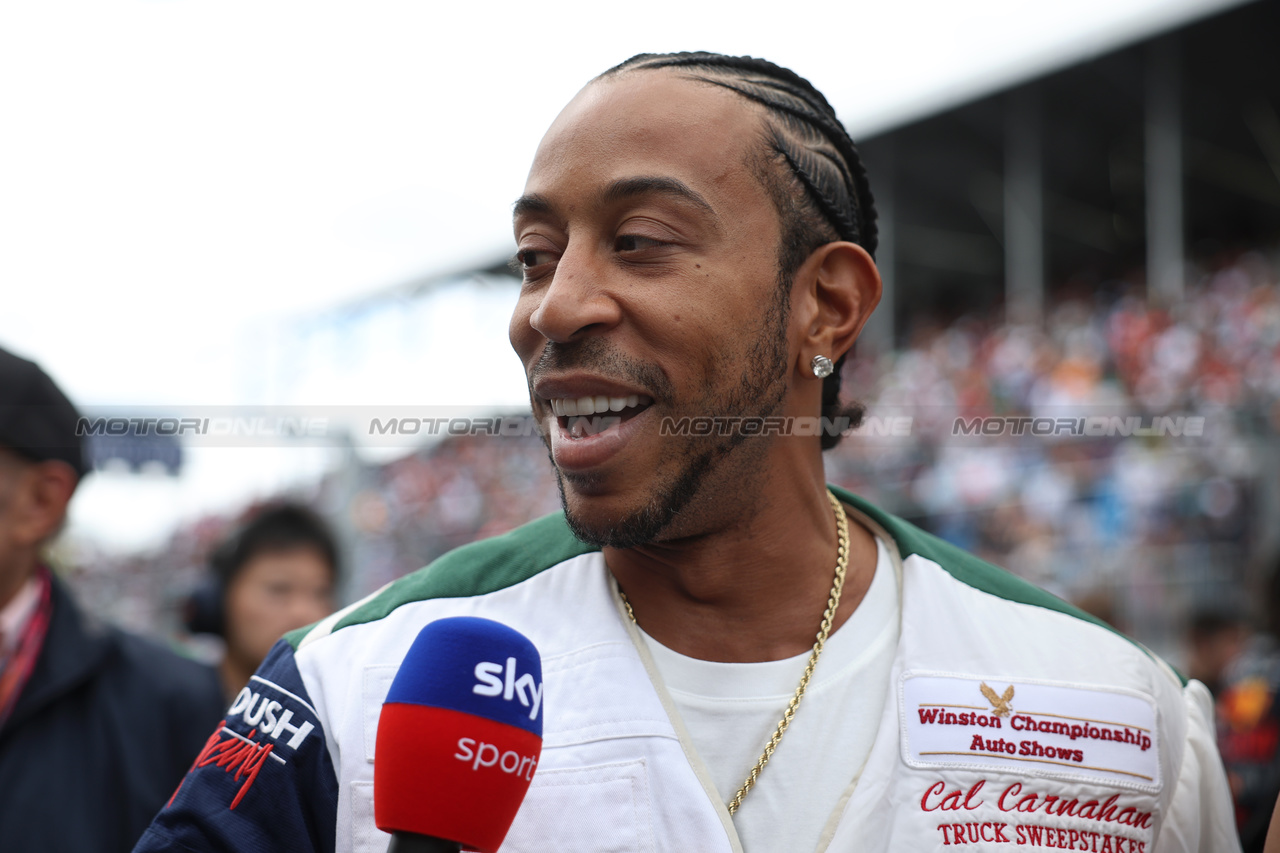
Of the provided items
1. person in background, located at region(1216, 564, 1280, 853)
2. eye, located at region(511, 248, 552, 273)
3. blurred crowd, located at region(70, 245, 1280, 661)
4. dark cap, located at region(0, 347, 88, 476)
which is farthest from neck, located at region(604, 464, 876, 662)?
person in background, located at region(1216, 564, 1280, 853)

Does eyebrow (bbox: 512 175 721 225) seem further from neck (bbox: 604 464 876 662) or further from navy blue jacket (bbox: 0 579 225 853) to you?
navy blue jacket (bbox: 0 579 225 853)

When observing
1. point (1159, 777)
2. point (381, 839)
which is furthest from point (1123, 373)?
point (381, 839)

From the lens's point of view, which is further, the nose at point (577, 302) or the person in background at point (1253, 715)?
the person in background at point (1253, 715)

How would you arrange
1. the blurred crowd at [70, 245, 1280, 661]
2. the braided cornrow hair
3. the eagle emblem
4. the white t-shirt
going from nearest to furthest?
the white t-shirt → the eagle emblem → the braided cornrow hair → the blurred crowd at [70, 245, 1280, 661]

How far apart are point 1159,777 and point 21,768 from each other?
2.44 m

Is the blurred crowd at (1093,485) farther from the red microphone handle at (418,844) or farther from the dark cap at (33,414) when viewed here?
the red microphone handle at (418,844)

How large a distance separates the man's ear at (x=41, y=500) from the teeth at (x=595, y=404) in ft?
5.78

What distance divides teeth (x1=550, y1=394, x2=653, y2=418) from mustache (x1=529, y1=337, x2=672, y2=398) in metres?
0.03

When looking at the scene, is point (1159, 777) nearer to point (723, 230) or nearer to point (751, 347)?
point (751, 347)

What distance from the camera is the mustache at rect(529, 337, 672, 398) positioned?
1715 mm

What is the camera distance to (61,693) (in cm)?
272

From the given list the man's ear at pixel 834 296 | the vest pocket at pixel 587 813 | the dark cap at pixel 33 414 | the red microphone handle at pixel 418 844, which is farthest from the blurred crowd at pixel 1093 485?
the red microphone handle at pixel 418 844

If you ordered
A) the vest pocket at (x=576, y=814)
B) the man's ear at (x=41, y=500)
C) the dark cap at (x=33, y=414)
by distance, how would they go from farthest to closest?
the man's ear at (x=41, y=500) < the dark cap at (x=33, y=414) < the vest pocket at (x=576, y=814)

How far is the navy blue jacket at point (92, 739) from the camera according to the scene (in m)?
2.58
